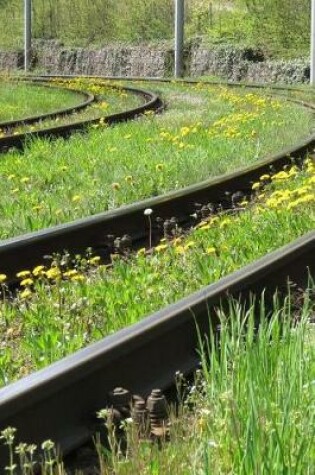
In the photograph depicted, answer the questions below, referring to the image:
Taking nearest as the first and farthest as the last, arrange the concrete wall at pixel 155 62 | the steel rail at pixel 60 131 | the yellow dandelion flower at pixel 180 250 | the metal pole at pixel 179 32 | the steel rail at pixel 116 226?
the steel rail at pixel 116 226, the yellow dandelion flower at pixel 180 250, the steel rail at pixel 60 131, the metal pole at pixel 179 32, the concrete wall at pixel 155 62

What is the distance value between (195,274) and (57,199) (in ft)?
10.4

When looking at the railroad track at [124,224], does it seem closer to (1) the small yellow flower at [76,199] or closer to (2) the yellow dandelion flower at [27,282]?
(2) the yellow dandelion flower at [27,282]

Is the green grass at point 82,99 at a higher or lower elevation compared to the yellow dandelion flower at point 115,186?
lower

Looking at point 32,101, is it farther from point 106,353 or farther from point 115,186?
point 106,353

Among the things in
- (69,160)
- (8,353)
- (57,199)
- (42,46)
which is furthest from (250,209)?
(42,46)

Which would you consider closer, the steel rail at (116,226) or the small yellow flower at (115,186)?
the steel rail at (116,226)

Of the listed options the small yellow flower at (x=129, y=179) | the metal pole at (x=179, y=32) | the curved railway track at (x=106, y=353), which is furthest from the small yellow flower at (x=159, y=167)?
the metal pole at (x=179, y=32)

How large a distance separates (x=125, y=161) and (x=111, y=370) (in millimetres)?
7398

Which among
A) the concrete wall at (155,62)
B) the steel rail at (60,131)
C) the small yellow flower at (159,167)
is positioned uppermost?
the small yellow flower at (159,167)

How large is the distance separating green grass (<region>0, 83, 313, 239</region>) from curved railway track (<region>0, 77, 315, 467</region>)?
3.77ft

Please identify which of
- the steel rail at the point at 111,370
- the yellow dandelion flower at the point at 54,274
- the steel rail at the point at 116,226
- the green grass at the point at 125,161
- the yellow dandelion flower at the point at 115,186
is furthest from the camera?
the yellow dandelion flower at the point at 115,186

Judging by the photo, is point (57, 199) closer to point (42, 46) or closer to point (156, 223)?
point (156, 223)

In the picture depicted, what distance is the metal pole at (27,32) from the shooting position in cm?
4594

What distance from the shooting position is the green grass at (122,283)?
4414mm
